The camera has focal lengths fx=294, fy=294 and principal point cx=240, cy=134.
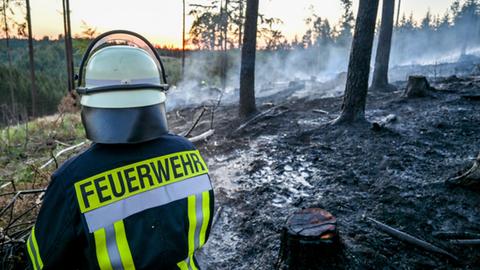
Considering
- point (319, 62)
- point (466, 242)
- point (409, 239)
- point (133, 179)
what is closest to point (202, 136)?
point (409, 239)

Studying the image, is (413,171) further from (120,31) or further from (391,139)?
(120,31)

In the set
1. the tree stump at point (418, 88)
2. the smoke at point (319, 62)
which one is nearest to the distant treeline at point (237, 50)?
the smoke at point (319, 62)

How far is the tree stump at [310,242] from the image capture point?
3.02 metres

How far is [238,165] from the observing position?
6547mm

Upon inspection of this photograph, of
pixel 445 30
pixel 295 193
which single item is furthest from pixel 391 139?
pixel 445 30

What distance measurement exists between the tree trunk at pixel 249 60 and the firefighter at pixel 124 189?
336 inches

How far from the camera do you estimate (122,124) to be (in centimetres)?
154

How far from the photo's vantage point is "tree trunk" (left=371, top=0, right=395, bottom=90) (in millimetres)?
12309

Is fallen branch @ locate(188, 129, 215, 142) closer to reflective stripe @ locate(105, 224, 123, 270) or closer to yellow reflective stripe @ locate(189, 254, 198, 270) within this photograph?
yellow reflective stripe @ locate(189, 254, 198, 270)

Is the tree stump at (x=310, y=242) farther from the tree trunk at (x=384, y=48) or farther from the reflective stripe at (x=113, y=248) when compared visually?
the tree trunk at (x=384, y=48)

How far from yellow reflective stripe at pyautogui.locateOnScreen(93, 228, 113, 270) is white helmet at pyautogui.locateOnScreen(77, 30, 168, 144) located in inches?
17.7

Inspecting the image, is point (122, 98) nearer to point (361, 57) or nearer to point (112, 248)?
point (112, 248)

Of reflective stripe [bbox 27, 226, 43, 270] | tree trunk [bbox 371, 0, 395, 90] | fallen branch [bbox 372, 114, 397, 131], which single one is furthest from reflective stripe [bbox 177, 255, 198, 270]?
tree trunk [bbox 371, 0, 395, 90]

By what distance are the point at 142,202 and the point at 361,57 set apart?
6917mm
